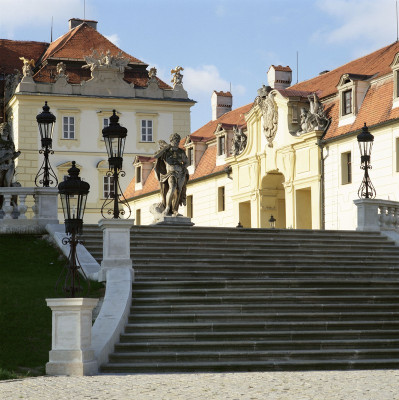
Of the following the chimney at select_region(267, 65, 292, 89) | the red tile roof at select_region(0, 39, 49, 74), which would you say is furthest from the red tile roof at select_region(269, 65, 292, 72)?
the red tile roof at select_region(0, 39, 49, 74)

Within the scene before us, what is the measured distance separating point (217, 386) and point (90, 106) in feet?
157

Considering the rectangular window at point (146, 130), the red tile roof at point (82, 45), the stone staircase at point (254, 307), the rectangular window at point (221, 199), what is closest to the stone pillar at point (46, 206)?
the stone staircase at point (254, 307)

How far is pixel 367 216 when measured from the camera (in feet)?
84.0

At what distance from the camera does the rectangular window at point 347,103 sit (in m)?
37.5

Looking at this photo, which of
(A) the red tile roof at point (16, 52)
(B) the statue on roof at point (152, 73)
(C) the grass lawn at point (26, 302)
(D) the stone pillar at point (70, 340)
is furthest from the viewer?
(A) the red tile roof at point (16, 52)

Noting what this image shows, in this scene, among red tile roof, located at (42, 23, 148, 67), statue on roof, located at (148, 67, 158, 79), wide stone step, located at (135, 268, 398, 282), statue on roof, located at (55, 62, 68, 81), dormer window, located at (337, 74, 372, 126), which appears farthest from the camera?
statue on roof, located at (148, 67, 158, 79)

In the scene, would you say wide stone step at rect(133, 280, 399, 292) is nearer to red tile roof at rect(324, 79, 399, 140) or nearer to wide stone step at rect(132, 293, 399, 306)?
wide stone step at rect(132, 293, 399, 306)

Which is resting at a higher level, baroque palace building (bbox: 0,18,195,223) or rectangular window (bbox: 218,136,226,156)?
baroque palace building (bbox: 0,18,195,223)

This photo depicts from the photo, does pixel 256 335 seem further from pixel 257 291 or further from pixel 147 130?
pixel 147 130

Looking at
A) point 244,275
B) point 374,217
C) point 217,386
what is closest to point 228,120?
point 374,217

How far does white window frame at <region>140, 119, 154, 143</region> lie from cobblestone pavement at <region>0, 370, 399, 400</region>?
47.2 m

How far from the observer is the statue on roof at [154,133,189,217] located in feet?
85.6

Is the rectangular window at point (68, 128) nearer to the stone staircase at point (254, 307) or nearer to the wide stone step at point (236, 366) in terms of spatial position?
the stone staircase at point (254, 307)

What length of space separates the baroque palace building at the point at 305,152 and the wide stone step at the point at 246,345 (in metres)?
18.4
